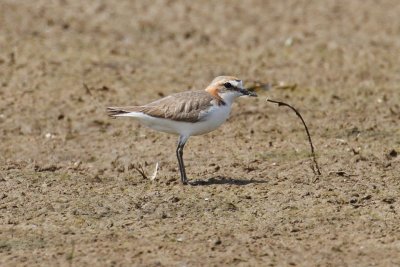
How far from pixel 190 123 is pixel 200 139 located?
1.78 metres

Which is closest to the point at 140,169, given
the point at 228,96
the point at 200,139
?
the point at 228,96

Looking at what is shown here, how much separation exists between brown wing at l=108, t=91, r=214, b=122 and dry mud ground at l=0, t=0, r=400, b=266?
66 cm

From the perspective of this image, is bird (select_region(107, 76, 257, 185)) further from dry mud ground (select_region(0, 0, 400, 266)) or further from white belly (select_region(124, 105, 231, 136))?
dry mud ground (select_region(0, 0, 400, 266))

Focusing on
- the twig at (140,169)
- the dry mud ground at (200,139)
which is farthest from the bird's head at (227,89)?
the twig at (140,169)

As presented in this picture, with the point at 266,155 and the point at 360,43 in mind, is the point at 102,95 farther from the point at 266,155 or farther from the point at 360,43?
the point at 360,43

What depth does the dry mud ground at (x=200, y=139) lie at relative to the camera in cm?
817

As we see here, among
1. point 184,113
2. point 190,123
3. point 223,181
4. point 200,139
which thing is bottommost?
point 200,139

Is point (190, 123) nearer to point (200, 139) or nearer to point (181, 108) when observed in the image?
point (181, 108)

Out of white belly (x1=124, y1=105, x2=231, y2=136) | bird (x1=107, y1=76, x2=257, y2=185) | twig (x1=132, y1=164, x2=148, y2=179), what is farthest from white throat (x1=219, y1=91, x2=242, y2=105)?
twig (x1=132, y1=164, x2=148, y2=179)

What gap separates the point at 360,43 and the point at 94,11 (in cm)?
456

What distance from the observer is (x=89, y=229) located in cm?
846

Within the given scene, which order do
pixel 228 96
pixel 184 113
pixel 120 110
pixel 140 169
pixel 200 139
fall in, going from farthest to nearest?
pixel 200 139
pixel 140 169
pixel 228 96
pixel 120 110
pixel 184 113

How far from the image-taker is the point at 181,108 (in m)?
9.73

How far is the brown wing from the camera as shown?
31.8 feet
